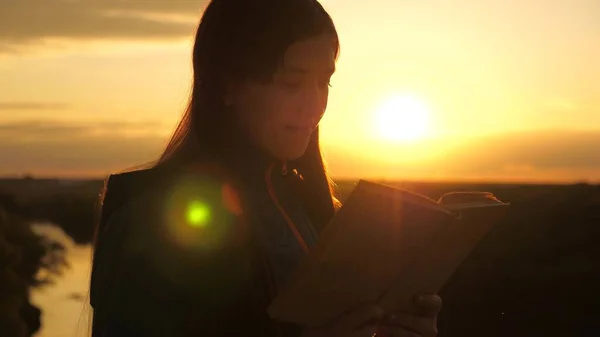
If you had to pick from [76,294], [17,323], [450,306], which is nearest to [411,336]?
[17,323]

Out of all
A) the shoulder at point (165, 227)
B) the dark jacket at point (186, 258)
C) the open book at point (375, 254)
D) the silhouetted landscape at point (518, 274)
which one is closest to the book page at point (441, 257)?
the open book at point (375, 254)

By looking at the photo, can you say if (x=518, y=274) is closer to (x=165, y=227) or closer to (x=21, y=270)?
(x=21, y=270)

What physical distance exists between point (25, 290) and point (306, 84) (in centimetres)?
1773

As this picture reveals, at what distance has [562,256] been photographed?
77.6ft

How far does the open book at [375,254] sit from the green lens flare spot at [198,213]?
12.9 inches

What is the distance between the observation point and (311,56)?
7.80 ft

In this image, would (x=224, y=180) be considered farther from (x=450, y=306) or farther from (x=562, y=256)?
(x=562, y=256)

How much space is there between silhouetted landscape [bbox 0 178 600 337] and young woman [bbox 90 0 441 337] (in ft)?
35.0

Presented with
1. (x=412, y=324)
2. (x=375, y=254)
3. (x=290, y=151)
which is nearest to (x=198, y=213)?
(x=290, y=151)

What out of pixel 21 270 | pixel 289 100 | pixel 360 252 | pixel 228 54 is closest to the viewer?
pixel 360 252

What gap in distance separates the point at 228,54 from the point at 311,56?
0.25 metres

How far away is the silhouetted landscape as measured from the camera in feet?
57.2

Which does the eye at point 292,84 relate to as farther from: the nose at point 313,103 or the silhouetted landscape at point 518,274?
the silhouetted landscape at point 518,274

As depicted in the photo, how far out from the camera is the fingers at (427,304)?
2.25 meters
